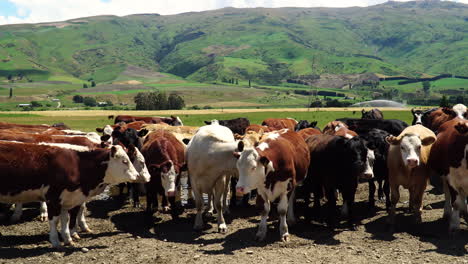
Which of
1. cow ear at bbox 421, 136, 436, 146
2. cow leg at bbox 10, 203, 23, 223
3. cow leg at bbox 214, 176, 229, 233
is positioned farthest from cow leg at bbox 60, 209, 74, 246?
cow ear at bbox 421, 136, 436, 146

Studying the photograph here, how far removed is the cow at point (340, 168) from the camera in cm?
1266

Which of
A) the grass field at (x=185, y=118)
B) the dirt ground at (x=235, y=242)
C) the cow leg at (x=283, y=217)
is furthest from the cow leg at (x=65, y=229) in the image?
the grass field at (x=185, y=118)

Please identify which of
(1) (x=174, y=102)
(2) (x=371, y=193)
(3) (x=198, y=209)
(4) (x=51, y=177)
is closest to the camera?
(4) (x=51, y=177)

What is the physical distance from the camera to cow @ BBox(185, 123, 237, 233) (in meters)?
12.9

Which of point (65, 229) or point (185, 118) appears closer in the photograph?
point (65, 229)

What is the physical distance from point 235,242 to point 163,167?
3.07 m

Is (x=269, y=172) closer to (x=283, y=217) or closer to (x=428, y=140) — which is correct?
(x=283, y=217)

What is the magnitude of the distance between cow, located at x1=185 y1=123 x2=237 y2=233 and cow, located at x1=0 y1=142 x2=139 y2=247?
2586 mm

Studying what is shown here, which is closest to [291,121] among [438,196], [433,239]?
[438,196]

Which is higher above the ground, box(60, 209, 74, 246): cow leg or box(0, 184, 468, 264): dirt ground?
box(60, 209, 74, 246): cow leg

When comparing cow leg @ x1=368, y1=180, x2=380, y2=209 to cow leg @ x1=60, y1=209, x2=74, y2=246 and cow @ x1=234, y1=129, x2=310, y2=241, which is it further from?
cow leg @ x1=60, y1=209, x2=74, y2=246

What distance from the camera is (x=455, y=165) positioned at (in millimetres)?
11641

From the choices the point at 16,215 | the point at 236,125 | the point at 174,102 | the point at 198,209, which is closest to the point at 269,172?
the point at 198,209

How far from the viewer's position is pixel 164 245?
11.3 m
